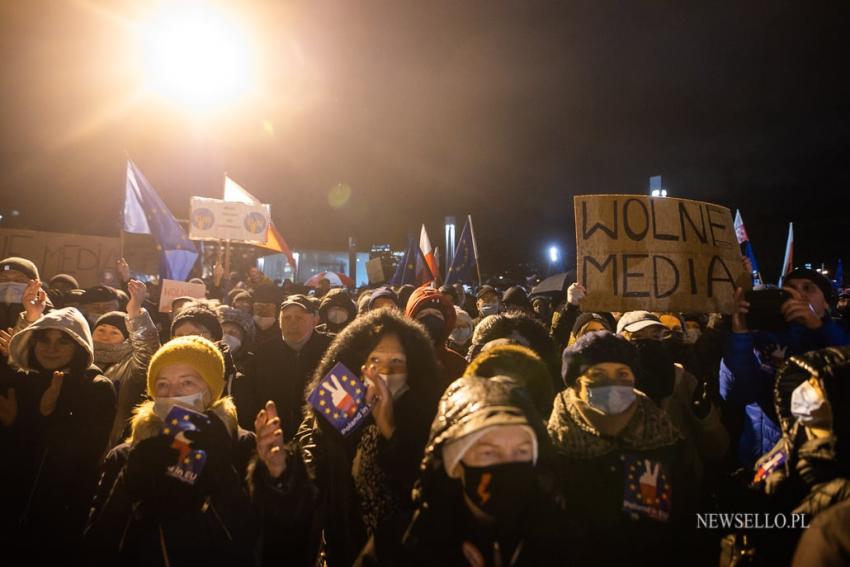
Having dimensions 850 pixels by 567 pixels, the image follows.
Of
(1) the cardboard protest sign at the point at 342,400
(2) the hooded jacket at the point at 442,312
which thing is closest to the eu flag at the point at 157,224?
(2) the hooded jacket at the point at 442,312

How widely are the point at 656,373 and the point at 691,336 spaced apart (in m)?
2.22

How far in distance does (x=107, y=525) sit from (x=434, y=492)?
1.57m

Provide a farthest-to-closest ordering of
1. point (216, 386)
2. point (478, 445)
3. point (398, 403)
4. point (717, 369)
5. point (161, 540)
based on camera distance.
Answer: point (717, 369) < point (216, 386) < point (398, 403) < point (161, 540) < point (478, 445)

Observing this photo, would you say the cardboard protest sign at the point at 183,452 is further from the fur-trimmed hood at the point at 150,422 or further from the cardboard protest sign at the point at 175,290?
the cardboard protest sign at the point at 175,290

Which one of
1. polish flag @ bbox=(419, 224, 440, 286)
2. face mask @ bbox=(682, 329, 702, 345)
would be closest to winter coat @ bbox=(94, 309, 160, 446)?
face mask @ bbox=(682, 329, 702, 345)

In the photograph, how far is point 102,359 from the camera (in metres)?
4.00

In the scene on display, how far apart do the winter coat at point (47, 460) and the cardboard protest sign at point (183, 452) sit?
130 cm

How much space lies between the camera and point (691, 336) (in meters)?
4.94

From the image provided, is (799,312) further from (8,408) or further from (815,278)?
(8,408)

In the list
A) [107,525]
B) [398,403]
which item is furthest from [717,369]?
[107,525]

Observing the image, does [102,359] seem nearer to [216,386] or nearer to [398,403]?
[216,386]

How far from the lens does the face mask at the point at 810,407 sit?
6.23 feet

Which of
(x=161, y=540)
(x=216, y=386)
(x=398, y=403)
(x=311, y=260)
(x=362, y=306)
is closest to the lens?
(x=161, y=540)

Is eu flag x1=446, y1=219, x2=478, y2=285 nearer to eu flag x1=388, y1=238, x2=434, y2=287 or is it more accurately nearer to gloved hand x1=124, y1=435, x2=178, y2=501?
eu flag x1=388, y1=238, x2=434, y2=287
